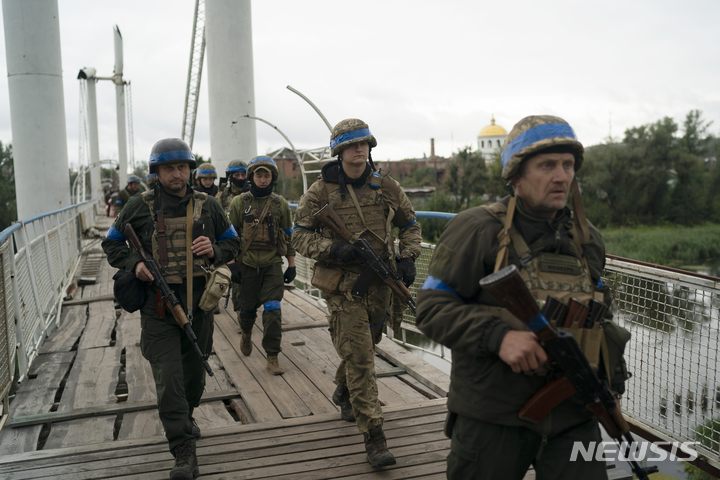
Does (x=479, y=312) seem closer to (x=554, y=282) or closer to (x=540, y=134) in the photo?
(x=554, y=282)

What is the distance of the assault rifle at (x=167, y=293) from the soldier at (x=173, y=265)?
45 mm

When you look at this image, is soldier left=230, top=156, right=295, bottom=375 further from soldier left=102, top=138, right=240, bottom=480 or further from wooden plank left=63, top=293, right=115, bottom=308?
wooden plank left=63, top=293, right=115, bottom=308

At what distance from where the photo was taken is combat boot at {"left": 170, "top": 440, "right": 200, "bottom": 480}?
3.53 m

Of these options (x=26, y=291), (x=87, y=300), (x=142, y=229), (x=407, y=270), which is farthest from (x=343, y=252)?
(x=87, y=300)

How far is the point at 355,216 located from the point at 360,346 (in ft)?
3.00

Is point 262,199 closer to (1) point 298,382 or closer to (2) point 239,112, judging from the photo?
(1) point 298,382

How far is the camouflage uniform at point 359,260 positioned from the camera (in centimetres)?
391

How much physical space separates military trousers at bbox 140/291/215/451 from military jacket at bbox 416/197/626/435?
2.11 m

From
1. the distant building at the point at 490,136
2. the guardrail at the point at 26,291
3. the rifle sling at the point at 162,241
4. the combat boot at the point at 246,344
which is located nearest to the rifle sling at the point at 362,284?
the rifle sling at the point at 162,241

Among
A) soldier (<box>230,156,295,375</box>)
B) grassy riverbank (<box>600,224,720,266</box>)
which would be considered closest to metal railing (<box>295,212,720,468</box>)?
soldier (<box>230,156,295,375</box>)

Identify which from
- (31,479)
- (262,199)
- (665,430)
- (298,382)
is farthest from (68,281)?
(665,430)

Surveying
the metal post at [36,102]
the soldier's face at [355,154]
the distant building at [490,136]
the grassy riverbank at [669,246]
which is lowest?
the grassy riverbank at [669,246]

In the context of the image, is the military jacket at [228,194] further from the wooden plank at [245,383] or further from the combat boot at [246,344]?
the combat boot at [246,344]

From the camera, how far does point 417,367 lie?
5680mm
